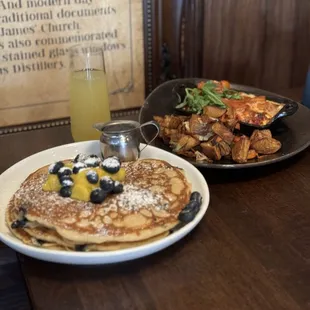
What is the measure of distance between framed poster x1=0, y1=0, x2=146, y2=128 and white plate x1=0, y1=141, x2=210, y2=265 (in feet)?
1.56

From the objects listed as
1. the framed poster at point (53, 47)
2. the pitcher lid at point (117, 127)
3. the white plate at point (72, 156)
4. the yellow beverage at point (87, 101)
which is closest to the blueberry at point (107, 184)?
the white plate at point (72, 156)

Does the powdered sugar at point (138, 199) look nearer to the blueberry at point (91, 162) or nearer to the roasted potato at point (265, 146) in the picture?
the blueberry at point (91, 162)

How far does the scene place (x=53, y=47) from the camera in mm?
1526

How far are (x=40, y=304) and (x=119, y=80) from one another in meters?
1.00

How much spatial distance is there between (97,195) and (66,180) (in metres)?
0.07

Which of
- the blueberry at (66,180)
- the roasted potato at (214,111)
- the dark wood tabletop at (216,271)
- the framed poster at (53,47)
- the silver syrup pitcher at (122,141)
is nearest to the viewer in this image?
the dark wood tabletop at (216,271)

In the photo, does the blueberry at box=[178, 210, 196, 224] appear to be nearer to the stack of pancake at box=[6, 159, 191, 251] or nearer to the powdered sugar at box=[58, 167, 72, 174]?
the stack of pancake at box=[6, 159, 191, 251]

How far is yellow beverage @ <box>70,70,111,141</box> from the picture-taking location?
4.10ft

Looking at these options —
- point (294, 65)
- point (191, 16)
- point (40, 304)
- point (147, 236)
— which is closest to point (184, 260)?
point (147, 236)

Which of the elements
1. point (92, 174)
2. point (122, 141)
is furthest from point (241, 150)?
point (92, 174)

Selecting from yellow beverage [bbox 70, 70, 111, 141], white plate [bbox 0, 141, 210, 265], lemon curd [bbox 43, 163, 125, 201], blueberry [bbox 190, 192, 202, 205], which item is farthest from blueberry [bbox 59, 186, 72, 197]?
yellow beverage [bbox 70, 70, 111, 141]

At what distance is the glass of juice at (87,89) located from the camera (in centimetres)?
125

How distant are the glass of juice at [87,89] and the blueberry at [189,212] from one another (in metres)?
0.49

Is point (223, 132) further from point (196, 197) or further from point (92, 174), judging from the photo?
point (92, 174)
